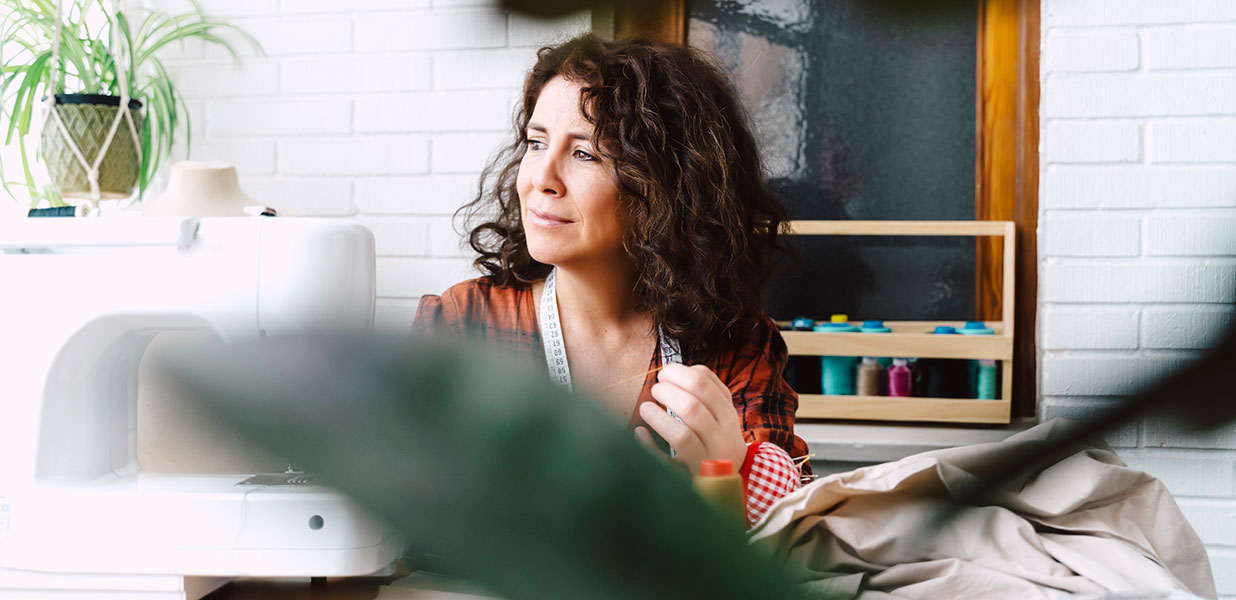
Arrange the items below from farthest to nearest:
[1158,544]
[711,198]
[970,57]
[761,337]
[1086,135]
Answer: [970,57] < [1086,135] < [761,337] < [711,198] < [1158,544]

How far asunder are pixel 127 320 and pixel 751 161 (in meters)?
0.70

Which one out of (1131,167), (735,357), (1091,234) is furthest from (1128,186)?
(735,357)

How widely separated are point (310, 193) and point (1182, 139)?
1505mm

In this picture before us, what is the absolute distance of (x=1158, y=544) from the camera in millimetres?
745

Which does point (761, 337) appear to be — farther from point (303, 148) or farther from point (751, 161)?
point (303, 148)

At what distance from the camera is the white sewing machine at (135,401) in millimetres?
721

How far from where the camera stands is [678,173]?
1.03m

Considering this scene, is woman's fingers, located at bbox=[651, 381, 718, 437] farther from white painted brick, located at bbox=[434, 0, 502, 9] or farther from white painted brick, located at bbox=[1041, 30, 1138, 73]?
white painted brick, located at bbox=[1041, 30, 1138, 73]

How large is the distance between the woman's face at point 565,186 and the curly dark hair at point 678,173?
0.07 ft

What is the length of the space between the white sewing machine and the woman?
238mm

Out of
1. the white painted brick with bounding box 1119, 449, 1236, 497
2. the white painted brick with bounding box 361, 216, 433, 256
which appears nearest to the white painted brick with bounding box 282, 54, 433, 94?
the white painted brick with bounding box 361, 216, 433, 256

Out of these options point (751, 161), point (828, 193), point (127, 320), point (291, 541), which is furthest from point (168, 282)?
point (828, 193)

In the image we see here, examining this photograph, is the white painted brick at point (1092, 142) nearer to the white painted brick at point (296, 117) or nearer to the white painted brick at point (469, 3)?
the white painted brick at point (296, 117)

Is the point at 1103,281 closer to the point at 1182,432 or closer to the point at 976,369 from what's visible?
the point at 976,369
